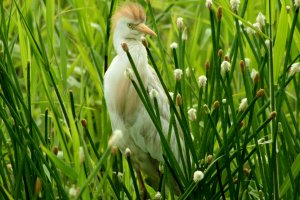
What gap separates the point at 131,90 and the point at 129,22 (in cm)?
21

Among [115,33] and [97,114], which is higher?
[115,33]

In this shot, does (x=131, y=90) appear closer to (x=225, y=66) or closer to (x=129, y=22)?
(x=129, y=22)

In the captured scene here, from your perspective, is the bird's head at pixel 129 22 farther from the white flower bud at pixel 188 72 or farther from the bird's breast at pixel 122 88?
the white flower bud at pixel 188 72

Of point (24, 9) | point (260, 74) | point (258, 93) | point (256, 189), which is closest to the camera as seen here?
point (258, 93)

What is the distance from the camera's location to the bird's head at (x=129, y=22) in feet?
8.86

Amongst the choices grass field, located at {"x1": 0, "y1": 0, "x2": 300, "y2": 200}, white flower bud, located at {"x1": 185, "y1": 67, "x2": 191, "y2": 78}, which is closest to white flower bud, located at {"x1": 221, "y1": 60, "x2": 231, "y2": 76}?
grass field, located at {"x1": 0, "y1": 0, "x2": 300, "y2": 200}

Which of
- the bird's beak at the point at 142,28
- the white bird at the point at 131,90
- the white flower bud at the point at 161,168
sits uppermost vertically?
the bird's beak at the point at 142,28

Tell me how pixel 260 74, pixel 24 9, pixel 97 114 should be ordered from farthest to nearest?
pixel 97 114 → pixel 24 9 → pixel 260 74

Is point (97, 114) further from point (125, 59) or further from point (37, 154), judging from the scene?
point (37, 154)

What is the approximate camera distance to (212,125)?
217 centimetres

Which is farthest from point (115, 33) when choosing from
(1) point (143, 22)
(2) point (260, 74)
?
(2) point (260, 74)

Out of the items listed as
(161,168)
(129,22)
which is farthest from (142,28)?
(161,168)

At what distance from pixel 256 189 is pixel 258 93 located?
47 cm

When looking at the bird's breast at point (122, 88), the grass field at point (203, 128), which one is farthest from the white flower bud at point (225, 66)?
the bird's breast at point (122, 88)
